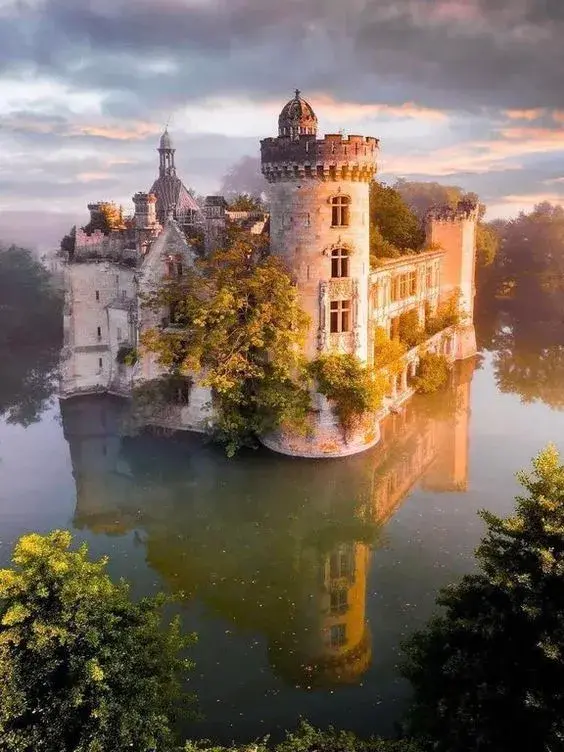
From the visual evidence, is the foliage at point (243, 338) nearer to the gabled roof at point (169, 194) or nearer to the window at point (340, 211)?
the window at point (340, 211)

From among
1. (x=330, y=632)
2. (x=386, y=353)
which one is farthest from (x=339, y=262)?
(x=330, y=632)

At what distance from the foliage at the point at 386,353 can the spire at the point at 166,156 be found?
102ft

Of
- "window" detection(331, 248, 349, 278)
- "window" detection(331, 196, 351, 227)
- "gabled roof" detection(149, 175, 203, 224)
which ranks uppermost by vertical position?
"gabled roof" detection(149, 175, 203, 224)

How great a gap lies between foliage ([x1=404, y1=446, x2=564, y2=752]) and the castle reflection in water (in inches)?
194

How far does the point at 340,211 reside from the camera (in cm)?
2683

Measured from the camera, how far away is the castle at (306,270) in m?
26.5

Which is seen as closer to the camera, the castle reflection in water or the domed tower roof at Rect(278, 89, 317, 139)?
the castle reflection in water

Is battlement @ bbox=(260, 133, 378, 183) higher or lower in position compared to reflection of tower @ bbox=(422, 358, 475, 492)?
higher

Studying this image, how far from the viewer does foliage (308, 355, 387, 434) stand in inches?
1081

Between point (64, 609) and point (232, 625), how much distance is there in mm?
7950

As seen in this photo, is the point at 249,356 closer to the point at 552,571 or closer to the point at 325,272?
the point at 325,272

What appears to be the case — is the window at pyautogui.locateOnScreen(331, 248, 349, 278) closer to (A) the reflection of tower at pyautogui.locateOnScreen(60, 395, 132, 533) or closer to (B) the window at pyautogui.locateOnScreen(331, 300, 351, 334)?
(B) the window at pyautogui.locateOnScreen(331, 300, 351, 334)

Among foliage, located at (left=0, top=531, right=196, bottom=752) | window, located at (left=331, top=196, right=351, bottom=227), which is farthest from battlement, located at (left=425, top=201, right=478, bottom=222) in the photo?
foliage, located at (left=0, top=531, right=196, bottom=752)

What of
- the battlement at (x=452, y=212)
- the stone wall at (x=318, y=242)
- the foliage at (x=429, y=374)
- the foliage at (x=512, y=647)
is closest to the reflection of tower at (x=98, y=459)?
the stone wall at (x=318, y=242)
